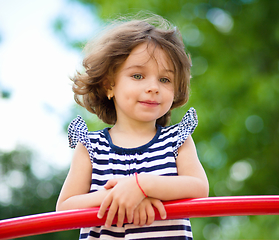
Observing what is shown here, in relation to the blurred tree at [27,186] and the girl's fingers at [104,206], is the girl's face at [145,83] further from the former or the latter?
the blurred tree at [27,186]

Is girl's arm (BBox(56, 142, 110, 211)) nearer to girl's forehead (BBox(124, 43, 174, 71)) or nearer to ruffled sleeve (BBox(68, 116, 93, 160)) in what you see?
ruffled sleeve (BBox(68, 116, 93, 160))

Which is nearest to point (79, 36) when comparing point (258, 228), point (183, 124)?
point (258, 228)

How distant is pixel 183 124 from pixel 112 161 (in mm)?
328

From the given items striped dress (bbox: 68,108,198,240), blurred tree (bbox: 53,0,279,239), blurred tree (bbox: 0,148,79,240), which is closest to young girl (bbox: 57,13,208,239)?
striped dress (bbox: 68,108,198,240)

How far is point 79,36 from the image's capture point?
5.53 metres

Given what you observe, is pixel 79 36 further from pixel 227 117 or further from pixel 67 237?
pixel 67 237

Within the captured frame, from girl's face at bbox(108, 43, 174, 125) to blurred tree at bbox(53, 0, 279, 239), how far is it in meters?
2.58

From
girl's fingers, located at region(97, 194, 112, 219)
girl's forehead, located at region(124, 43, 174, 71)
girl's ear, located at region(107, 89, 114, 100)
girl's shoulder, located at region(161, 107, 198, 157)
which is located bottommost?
girl's fingers, located at region(97, 194, 112, 219)

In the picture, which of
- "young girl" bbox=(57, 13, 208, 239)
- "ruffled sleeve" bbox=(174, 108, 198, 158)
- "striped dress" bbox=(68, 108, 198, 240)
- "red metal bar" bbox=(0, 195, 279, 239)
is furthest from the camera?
"ruffled sleeve" bbox=(174, 108, 198, 158)

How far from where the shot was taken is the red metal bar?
3.23 ft

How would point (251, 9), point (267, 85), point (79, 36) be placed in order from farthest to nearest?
point (79, 36)
point (251, 9)
point (267, 85)

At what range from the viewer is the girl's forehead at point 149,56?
1.40 meters

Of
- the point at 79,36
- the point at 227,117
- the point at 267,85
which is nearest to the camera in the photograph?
the point at 267,85

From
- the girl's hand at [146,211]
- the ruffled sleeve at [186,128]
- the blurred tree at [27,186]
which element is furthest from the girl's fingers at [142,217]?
the blurred tree at [27,186]
